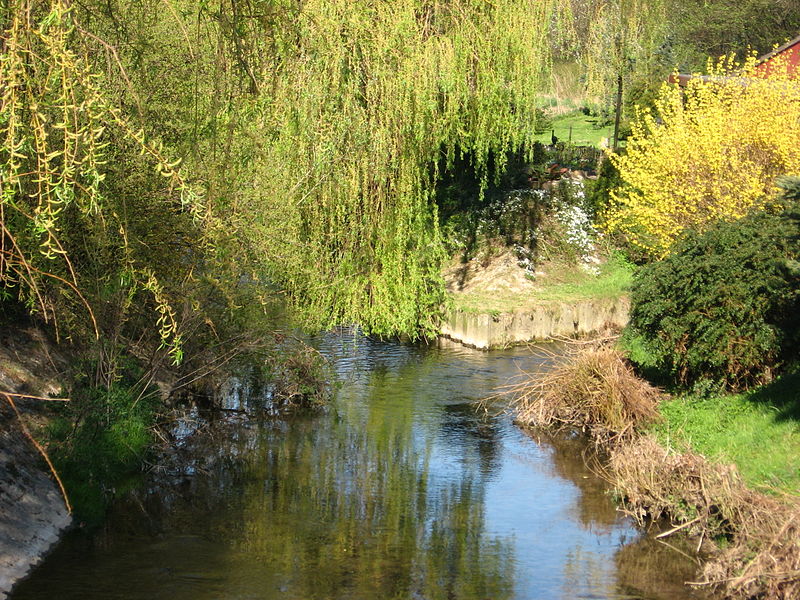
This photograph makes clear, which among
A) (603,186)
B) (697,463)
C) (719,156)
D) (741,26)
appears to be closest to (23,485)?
(697,463)

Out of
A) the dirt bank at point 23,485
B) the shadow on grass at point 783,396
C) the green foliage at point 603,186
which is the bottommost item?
the dirt bank at point 23,485

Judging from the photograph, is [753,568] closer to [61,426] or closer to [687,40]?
[61,426]

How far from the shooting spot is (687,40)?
5591 centimetres

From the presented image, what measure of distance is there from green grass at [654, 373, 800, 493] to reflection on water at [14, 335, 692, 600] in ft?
5.26

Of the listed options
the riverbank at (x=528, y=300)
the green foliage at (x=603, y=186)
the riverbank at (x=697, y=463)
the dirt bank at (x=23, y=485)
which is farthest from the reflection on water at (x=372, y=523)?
the green foliage at (x=603, y=186)

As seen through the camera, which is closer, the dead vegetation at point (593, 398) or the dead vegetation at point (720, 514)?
the dead vegetation at point (720, 514)

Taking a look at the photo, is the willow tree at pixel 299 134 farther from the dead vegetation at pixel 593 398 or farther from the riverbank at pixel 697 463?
the riverbank at pixel 697 463

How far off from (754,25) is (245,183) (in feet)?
159

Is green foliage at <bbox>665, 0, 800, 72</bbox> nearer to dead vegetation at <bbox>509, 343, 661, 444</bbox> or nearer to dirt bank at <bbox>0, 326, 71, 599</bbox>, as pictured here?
dead vegetation at <bbox>509, 343, 661, 444</bbox>

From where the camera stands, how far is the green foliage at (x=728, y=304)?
16.8m

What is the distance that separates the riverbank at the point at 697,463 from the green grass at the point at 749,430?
0.02 meters

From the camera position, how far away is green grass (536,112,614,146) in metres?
47.4

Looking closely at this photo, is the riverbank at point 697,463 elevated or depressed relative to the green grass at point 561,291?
depressed

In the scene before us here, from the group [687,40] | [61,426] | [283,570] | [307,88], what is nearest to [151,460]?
[61,426]
